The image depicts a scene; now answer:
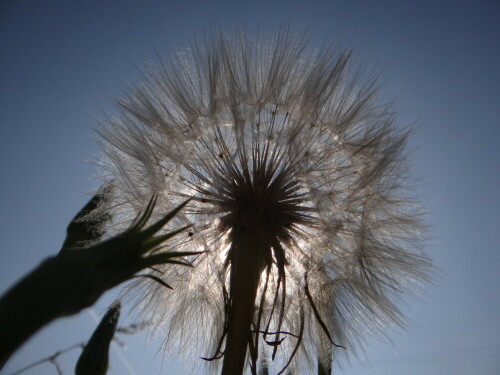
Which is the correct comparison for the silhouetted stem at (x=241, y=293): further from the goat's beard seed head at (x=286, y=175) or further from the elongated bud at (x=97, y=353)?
the elongated bud at (x=97, y=353)

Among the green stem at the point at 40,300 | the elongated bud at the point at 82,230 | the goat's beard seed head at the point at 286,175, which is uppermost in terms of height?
the goat's beard seed head at the point at 286,175

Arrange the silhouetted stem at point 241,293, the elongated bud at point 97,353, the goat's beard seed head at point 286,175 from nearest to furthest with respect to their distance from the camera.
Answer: the elongated bud at point 97,353, the silhouetted stem at point 241,293, the goat's beard seed head at point 286,175

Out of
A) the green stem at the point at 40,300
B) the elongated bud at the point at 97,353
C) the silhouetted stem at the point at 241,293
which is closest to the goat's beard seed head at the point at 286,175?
the silhouetted stem at the point at 241,293

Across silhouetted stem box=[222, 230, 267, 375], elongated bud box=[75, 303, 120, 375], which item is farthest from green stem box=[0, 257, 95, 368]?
silhouetted stem box=[222, 230, 267, 375]

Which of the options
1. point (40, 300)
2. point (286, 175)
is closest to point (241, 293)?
point (286, 175)

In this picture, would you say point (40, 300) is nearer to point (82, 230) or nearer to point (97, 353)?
point (97, 353)

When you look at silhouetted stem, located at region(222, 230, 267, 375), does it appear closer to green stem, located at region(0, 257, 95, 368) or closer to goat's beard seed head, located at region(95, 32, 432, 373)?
goat's beard seed head, located at region(95, 32, 432, 373)
